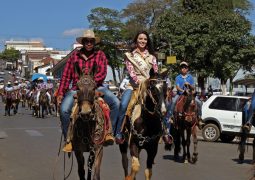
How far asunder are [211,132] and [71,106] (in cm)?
1436

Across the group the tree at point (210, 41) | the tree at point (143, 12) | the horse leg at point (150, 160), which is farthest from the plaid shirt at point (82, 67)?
the tree at point (143, 12)

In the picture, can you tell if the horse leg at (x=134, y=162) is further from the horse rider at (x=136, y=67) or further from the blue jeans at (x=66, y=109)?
the blue jeans at (x=66, y=109)

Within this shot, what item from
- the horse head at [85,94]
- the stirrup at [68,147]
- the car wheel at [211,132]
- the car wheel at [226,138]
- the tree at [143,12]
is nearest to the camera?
the horse head at [85,94]

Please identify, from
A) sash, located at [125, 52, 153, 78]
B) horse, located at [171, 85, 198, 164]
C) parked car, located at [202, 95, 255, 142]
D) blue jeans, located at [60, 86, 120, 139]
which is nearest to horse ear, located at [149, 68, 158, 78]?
sash, located at [125, 52, 153, 78]

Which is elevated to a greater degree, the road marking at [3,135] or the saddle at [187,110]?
the saddle at [187,110]

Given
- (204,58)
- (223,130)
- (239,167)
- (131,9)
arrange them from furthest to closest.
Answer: (131,9), (204,58), (223,130), (239,167)

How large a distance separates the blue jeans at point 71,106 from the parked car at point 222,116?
1343 centimetres

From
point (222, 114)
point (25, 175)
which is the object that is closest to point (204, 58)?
point (222, 114)

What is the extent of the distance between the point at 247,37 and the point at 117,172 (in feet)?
119

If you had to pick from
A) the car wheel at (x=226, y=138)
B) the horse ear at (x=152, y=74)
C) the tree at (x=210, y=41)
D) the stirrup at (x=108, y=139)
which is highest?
the tree at (x=210, y=41)

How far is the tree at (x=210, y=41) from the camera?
45719 millimetres

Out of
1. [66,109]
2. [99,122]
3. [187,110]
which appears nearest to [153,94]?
[99,122]

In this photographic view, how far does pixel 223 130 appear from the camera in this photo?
74.3 ft

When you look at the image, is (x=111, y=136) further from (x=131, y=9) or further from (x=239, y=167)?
(x=131, y=9)
